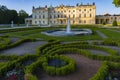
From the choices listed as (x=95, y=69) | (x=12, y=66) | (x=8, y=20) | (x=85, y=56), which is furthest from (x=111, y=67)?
(x=8, y=20)

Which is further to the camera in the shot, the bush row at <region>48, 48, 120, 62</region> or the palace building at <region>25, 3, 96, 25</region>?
the palace building at <region>25, 3, 96, 25</region>

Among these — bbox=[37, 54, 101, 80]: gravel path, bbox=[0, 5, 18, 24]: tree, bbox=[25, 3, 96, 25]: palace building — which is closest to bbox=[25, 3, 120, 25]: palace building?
bbox=[25, 3, 96, 25]: palace building

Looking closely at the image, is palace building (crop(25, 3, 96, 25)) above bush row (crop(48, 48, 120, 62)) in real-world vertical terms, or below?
above

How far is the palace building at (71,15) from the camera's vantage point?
77.2 m

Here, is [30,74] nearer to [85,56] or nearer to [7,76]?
[7,76]

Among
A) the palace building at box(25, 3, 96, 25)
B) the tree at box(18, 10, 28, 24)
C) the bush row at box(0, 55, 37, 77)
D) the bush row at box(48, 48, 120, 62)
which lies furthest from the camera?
the palace building at box(25, 3, 96, 25)

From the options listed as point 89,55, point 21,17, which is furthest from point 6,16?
point 89,55

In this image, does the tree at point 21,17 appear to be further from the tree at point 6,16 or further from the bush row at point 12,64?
the bush row at point 12,64

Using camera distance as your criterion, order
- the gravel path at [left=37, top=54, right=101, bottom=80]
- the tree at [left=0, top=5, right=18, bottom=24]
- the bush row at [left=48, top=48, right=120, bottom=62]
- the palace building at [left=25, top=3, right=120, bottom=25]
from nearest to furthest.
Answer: the gravel path at [left=37, top=54, right=101, bottom=80] → the bush row at [left=48, top=48, right=120, bottom=62] → the tree at [left=0, top=5, right=18, bottom=24] → the palace building at [left=25, top=3, right=120, bottom=25]

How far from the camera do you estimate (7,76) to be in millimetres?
6703

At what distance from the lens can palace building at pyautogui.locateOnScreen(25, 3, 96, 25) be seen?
255 ft

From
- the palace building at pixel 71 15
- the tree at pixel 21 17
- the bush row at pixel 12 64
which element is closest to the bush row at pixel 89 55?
the bush row at pixel 12 64

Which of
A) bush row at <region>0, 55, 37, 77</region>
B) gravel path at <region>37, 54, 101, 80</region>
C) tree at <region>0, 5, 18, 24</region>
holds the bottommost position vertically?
gravel path at <region>37, 54, 101, 80</region>

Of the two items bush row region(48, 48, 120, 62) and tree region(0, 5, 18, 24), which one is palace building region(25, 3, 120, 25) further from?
bush row region(48, 48, 120, 62)
